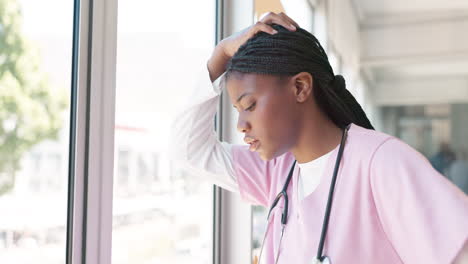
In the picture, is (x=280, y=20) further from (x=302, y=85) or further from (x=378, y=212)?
(x=378, y=212)

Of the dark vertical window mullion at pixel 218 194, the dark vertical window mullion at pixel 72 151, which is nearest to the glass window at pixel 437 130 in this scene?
the dark vertical window mullion at pixel 218 194

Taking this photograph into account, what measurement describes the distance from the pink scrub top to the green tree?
0.51 meters

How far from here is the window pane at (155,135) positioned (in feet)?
3.89

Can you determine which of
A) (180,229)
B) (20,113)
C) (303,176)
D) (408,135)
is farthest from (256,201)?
(408,135)

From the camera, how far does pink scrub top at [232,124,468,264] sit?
0.69 metres

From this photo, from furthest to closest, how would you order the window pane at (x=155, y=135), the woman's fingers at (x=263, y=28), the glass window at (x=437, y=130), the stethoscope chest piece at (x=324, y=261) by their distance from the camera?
the glass window at (x=437, y=130) < the window pane at (x=155, y=135) < the woman's fingers at (x=263, y=28) < the stethoscope chest piece at (x=324, y=261)

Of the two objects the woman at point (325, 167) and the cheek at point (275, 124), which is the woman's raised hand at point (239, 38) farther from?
the cheek at point (275, 124)

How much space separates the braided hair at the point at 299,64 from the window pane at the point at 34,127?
0.36 metres

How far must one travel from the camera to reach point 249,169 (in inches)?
44.0

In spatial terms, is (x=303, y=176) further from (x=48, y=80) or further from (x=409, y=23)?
(x=409, y=23)

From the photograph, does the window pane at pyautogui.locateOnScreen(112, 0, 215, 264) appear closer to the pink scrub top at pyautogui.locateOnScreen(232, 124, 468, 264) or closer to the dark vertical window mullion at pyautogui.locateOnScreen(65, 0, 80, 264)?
the dark vertical window mullion at pyautogui.locateOnScreen(65, 0, 80, 264)

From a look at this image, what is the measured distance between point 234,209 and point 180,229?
335mm

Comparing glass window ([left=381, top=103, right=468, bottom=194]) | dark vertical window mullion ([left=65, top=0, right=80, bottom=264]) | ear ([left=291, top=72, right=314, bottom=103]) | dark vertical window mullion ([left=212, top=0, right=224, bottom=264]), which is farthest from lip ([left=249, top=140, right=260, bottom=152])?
glass window ([left=381, top=103, right=468, bottom=194])

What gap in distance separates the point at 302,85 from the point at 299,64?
0.04 meters
